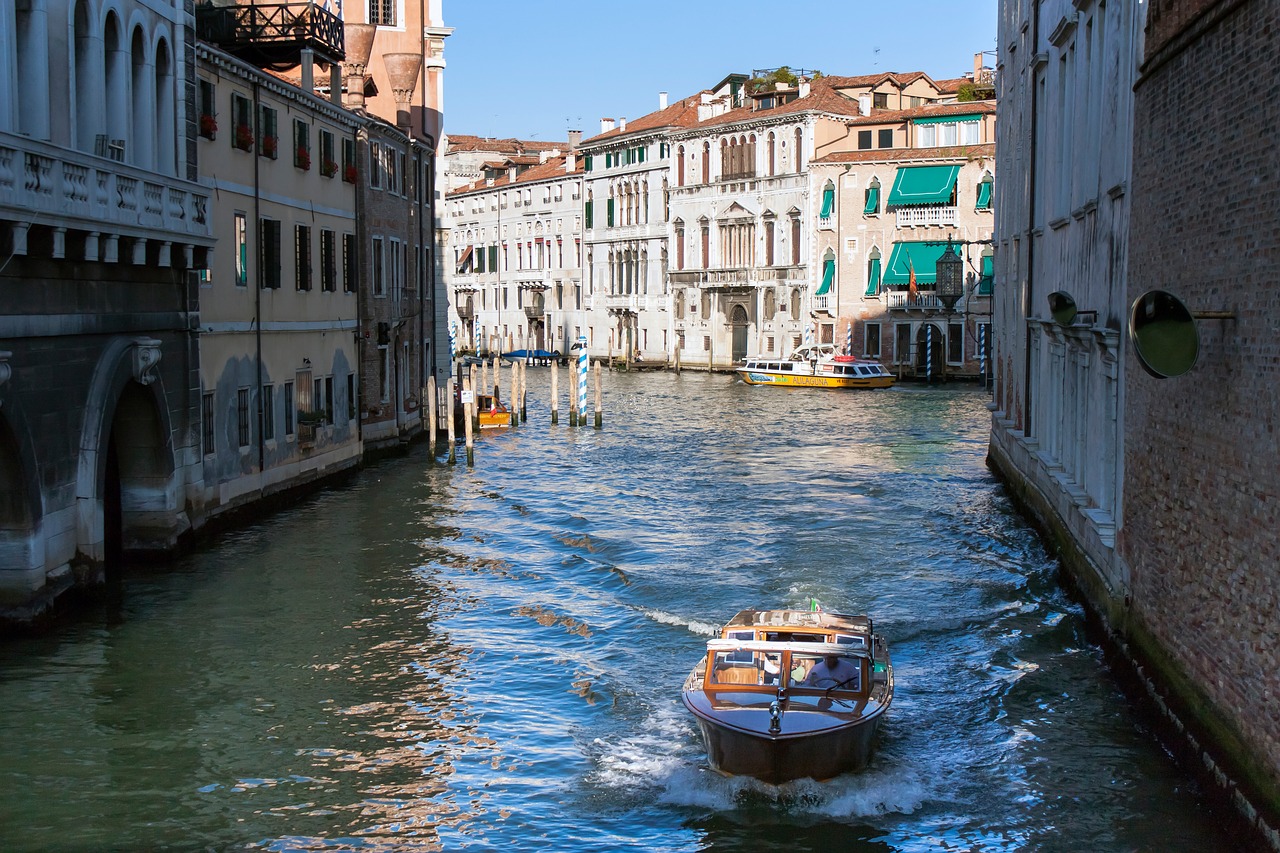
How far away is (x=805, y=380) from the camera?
52.9m

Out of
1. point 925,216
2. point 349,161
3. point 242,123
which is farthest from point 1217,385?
point 925,216

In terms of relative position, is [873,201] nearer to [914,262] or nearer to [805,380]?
[914,262]

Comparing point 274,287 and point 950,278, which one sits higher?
point 950,278

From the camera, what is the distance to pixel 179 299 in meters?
18.0

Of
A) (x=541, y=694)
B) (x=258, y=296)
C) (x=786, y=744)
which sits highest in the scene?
(x=258, y=296)

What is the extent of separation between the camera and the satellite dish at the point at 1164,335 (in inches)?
376

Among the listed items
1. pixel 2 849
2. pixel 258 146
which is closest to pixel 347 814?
pixel 2 849

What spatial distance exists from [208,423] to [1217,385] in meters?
14.1

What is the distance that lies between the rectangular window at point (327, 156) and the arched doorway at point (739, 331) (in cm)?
3810

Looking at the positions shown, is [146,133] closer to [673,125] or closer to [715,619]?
[715,619]

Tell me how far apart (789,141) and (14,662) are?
161ft

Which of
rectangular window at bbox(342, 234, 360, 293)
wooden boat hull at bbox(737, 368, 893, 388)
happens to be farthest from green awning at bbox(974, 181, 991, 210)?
rectangular window at bbox(342, 234, 360, 293)

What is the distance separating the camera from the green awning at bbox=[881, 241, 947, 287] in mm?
54750

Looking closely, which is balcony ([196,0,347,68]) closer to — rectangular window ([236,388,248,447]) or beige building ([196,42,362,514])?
beige building ([196,42,362,514])
